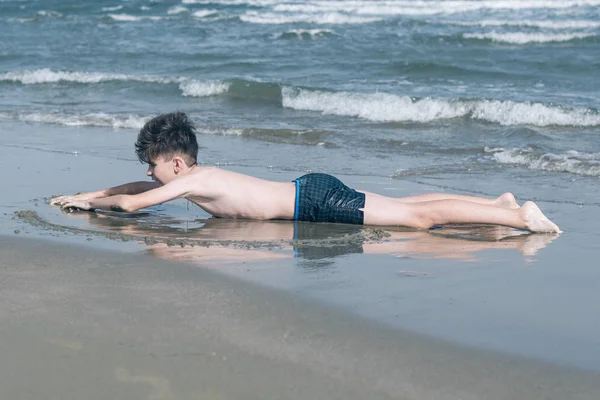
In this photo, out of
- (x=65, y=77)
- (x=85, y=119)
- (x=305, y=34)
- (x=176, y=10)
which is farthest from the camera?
(x=176, y=10)

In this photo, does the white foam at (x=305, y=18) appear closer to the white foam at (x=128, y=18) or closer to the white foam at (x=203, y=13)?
the white foam at (x=203, y=13)

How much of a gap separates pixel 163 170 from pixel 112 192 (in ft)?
1.56

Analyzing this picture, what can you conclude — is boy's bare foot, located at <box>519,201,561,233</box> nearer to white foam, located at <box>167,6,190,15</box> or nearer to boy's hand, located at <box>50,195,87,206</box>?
boy's hand, located at <box>50,195,87,206</box>

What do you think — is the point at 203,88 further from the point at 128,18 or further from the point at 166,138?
the point at 128,18

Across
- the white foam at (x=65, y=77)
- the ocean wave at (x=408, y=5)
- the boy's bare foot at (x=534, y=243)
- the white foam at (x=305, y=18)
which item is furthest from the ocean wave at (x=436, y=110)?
the ocean wave at (x=408, y=5)

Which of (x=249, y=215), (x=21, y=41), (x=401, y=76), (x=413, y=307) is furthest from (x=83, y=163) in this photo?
(x=21, y=41)

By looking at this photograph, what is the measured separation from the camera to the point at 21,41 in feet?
65.4

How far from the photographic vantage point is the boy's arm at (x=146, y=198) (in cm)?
496

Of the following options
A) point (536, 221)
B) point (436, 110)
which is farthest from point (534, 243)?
point (436, 110)

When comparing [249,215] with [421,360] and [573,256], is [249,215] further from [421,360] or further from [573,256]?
[421,360]

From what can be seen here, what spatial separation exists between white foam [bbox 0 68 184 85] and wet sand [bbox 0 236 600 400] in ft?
33.9

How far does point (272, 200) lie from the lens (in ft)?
17.5

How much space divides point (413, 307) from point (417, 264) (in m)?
0.75

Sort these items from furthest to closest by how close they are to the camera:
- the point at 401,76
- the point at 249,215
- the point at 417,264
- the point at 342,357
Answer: the point at 401,76
the point at 249,215
the point at 417,264
the point at 342,357
